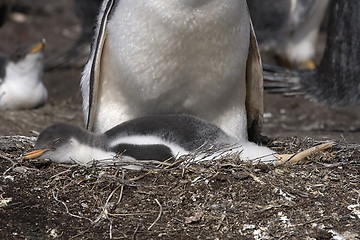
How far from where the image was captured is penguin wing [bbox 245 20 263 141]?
5.01 meters

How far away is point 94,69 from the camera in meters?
4.79

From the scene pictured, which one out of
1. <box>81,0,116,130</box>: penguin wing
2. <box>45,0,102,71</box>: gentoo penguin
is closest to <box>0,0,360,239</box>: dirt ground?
<box>81,0,116,130</box>: penguin wing

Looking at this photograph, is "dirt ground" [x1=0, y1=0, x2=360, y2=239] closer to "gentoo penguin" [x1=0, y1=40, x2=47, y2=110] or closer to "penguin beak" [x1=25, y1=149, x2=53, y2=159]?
"penguin beak" [x1=25, y1=149, x2=53, y2=159]

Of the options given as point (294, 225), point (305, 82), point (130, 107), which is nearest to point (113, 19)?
point (130, 107)

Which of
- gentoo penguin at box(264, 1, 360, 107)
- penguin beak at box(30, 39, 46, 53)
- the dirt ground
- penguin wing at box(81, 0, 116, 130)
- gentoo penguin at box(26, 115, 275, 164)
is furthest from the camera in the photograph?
penguin beak at box(30, 39, 46, 53)

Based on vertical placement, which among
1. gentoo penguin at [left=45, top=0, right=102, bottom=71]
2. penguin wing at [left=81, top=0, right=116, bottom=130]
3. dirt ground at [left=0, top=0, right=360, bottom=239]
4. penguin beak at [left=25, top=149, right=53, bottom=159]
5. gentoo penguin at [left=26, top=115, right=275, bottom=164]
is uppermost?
penguin wing at [left=81, top=0, right=116, bottom=130]

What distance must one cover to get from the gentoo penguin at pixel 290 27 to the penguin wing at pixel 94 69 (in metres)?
5.84

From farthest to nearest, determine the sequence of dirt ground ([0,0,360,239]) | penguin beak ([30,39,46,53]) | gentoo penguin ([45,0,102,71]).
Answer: gentoo penguin ([45,0,102,71]) < penguin beak ([30,39,46,53]) < dirt ground ([0,0,360,239])

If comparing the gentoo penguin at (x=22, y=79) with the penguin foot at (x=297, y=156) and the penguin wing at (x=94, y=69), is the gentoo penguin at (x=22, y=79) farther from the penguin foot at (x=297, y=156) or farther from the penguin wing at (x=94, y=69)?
the penguin foot at (x=297, y=156)

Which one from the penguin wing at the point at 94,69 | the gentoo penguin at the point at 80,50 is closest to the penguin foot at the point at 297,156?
the penguin wing at the point at 94,69

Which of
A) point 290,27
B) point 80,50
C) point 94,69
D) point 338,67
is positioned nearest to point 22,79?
point 80,50

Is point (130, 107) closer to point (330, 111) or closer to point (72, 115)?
point (72, 115)

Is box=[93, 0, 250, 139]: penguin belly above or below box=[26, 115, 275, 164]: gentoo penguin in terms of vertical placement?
above

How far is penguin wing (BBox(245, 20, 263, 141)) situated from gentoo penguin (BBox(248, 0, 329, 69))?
17.7 ft
